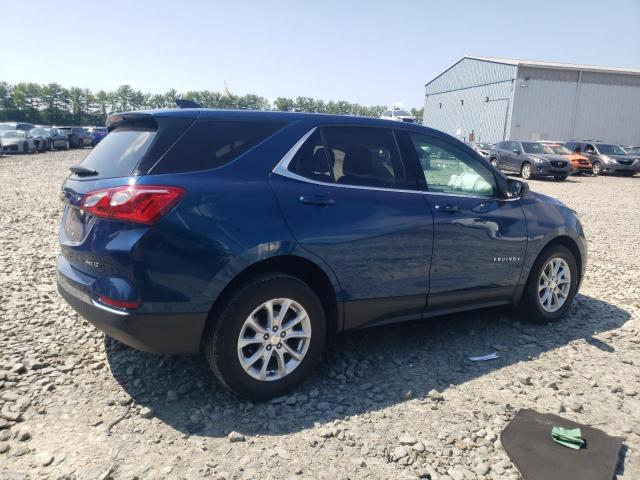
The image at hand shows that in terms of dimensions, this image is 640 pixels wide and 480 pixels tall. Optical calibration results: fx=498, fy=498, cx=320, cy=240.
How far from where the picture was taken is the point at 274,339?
3.17 m

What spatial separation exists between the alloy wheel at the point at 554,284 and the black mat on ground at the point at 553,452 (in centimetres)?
174

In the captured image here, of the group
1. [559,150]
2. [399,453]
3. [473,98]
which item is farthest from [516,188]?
[473,98]

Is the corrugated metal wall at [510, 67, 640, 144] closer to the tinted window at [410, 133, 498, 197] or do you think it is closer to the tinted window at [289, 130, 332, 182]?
the tinted window at [410, 133, 498, 197]

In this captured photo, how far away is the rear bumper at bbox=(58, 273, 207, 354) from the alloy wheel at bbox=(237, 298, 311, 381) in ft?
0.98

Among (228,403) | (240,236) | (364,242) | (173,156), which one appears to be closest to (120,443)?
(228,403)

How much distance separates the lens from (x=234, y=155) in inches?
123

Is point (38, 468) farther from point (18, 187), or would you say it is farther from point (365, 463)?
point (18, 187)

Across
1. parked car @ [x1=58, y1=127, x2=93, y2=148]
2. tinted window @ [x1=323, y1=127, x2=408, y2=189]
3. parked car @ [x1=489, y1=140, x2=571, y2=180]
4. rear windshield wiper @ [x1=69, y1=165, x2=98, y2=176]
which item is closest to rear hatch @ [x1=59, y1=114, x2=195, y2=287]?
rear windshield wiper @ [x1=69, y1=165, x2=98, y2=176]

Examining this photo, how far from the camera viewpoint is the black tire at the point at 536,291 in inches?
181

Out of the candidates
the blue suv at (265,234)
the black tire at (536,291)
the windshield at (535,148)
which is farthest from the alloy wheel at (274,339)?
the windshield at (535,148)

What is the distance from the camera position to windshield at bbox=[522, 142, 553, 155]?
22.7m

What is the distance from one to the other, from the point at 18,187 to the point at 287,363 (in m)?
13.3

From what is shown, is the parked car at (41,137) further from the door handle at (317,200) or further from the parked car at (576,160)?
the door handle at (317,200)

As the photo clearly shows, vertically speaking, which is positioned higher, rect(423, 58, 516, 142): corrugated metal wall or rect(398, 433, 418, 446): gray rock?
rect(423, 58, 516, 142): corrugated metal wall
